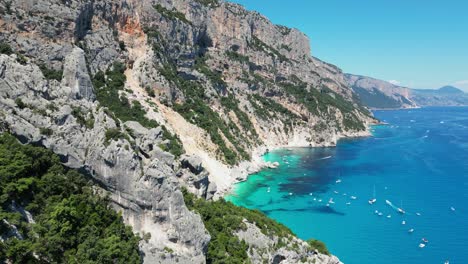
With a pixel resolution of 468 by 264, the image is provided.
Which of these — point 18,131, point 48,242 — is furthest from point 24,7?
point 48,242

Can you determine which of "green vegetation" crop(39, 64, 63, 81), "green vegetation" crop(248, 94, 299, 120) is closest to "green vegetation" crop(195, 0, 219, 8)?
"green vegetation" crop(248, 94, 299, 120)

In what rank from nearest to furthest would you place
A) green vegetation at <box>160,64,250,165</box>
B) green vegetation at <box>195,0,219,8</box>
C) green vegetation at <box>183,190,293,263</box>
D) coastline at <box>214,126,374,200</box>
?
green vegetation at <box>183,190,293,263</box>, coastline at <box>214,126,374,200</box>, green vegetation at <box>160,64,250,165</box>, green vegetation at <box>195,0,219,8</box>

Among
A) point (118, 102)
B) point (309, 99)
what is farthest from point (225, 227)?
point (309, 99)

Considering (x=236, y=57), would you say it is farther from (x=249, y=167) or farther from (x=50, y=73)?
(x=50, y=73)

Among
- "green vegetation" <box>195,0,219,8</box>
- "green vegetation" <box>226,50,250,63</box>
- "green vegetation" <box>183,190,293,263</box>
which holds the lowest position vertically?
"green vegetation" <box>183,190,293,263</box>

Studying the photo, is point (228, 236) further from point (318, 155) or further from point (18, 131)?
point (318, 155)

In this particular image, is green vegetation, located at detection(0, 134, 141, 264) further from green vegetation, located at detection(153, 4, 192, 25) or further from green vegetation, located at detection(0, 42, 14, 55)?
green vegetation, located at detection(153, 4, 192, 25)

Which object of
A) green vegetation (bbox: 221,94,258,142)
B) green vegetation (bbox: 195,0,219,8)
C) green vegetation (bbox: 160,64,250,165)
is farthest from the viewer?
green vegetation (bbox: 195,0,219,8)

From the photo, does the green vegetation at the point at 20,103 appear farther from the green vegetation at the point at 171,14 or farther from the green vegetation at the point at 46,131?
the green vegetation at the point at 171,14
